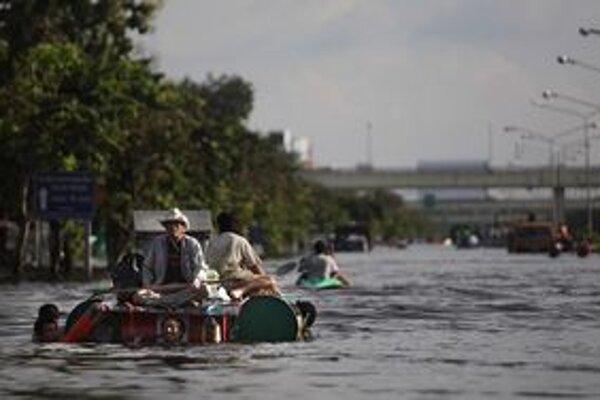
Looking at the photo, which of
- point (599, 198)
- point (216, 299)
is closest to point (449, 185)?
point (599, 198)

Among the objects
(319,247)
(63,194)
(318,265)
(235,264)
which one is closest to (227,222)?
(235,264)

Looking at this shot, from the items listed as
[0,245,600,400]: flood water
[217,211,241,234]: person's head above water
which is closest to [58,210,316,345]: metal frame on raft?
[0,245,600,400]: flood water

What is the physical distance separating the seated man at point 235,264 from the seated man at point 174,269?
121cm

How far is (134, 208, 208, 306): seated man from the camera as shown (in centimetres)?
2358

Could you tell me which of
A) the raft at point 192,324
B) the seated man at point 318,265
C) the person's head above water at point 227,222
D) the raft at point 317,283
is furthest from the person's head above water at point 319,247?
the raft at point 192,324

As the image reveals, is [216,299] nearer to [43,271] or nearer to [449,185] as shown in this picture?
[43,271]

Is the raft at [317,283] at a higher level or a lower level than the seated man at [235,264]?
lower

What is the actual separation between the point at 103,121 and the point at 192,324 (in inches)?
1564

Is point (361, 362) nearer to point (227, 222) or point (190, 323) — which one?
point (190, 323)

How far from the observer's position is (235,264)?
25344mm

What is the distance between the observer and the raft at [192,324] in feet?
77.2

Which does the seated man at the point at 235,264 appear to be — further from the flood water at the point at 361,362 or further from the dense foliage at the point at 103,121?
the dense foliage at the point at 103,121

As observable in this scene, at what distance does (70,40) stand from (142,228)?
2562 centimetres

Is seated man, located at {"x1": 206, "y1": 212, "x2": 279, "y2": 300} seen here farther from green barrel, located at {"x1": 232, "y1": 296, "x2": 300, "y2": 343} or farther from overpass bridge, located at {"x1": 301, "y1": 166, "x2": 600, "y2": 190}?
overpass bridge, located at {"x1": 301, "y1": 166, "x2": 600, "y2": 190}
